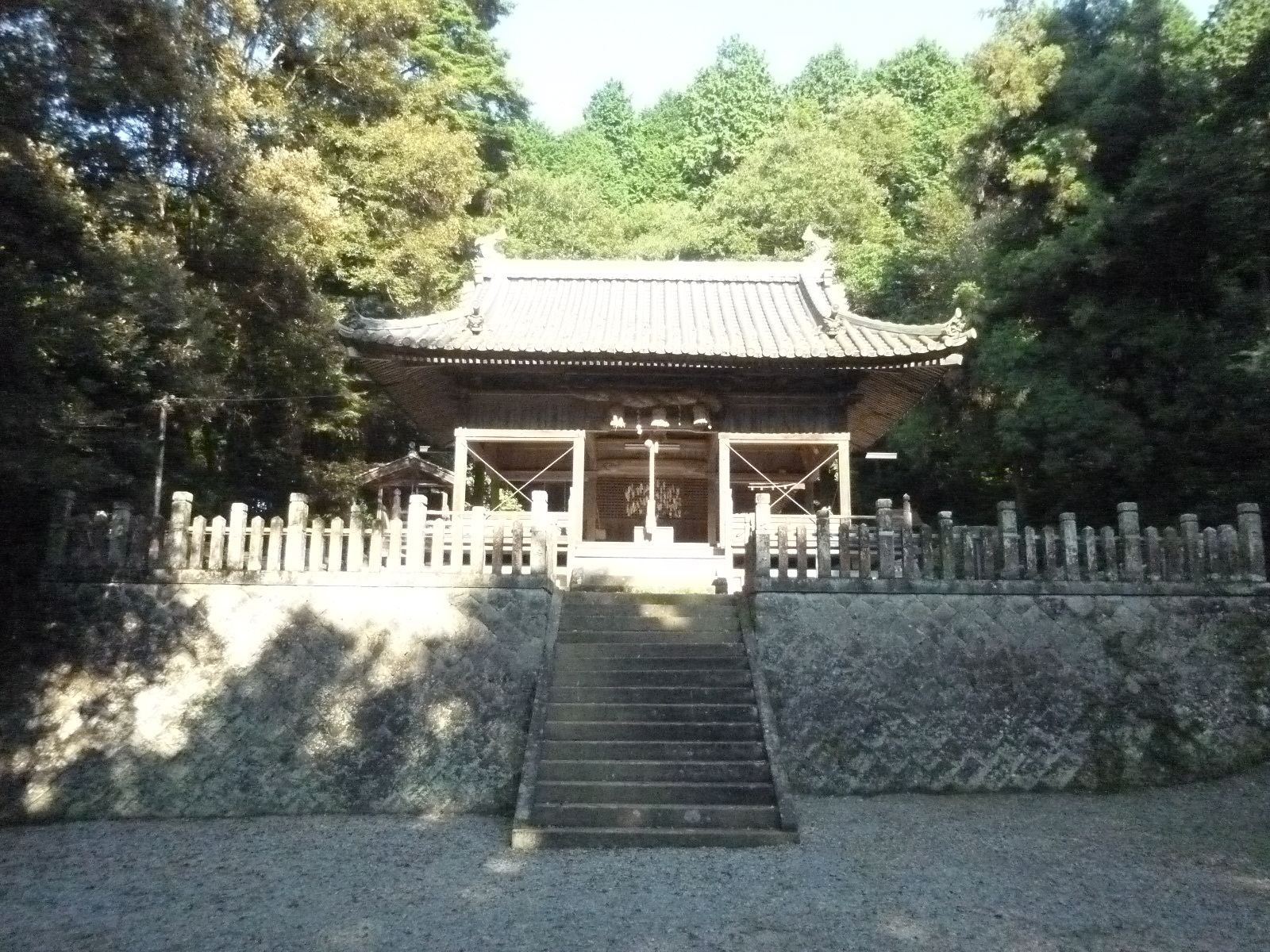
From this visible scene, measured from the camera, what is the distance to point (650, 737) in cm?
877

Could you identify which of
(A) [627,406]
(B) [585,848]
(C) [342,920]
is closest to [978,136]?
(A) [627,406]

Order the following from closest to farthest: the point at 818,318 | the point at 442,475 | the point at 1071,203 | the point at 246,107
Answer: the point at 818,318, the point at 246,107, the point at 1071,203, the point at 442,475

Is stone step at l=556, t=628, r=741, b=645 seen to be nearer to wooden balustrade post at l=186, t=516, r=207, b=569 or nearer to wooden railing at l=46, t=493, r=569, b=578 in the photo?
wooden railing at l=46, t=493, r=569, b=578

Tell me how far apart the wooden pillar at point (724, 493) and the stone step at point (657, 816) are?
6.16 metres

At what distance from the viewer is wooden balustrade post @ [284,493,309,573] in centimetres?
1002

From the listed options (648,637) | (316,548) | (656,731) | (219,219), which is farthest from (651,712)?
(219,219)

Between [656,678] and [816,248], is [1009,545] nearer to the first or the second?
[656,678]

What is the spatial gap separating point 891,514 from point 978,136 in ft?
41.8

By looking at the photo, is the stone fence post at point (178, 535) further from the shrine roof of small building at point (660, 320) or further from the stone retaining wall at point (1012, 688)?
the stone retaining wall at point (1012, 688)

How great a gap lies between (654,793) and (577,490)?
627cm

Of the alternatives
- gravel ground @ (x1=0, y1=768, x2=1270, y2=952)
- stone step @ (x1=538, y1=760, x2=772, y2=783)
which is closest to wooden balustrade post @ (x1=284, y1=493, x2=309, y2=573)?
gravel ground @ (x1=0, y1=768, x2=1270, y2=952)

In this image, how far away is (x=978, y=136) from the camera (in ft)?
64.3

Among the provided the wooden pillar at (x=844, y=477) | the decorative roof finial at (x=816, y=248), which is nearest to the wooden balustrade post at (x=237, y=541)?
the wooden pillar at (x=844, y=477)

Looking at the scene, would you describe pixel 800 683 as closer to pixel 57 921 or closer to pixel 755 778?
pixel 755 778
